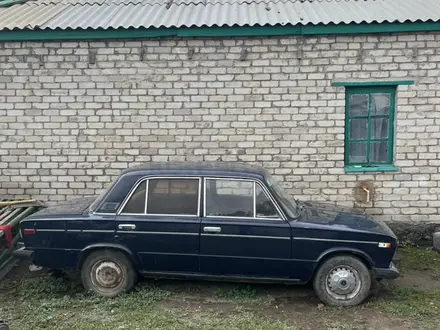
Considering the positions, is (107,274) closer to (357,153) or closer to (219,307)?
(219,307)

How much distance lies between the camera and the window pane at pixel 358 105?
7102 millimetres

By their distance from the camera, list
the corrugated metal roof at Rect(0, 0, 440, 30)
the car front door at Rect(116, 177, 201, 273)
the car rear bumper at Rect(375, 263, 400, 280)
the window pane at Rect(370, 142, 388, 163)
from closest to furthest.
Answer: the car rear bumper at Rect(375, 263, 400, 280) < the car front door at Rect(116, 177, 201, 273) < the corrugated metal roof at Rect(0, 0, 440, 30) < the window pane at Rect(370, 142, 388, 163)

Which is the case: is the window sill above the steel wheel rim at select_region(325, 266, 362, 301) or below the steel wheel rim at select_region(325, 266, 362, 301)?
above

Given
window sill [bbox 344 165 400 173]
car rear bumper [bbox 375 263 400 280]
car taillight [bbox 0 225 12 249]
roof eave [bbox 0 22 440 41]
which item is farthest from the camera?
window sill [bbox 344 165 400 173]

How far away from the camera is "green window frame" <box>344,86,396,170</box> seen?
7074 mm

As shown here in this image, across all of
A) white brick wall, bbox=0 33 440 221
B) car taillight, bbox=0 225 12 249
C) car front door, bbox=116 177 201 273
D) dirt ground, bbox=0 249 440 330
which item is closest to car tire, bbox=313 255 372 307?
dirt ground, bbox=0 249 440 330

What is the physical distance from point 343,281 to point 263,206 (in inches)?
44.2

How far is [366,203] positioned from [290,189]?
45.6 inches

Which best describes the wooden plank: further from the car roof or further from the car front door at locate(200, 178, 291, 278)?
the car front door at locate(200, 178, 291, 278)

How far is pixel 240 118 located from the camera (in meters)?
7.11

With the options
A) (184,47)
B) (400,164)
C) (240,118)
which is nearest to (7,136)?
(184,47)

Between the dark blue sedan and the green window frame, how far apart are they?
225 centimetres

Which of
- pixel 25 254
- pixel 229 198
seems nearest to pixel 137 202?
pixel 229 198

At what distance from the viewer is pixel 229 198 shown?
16.5ft
